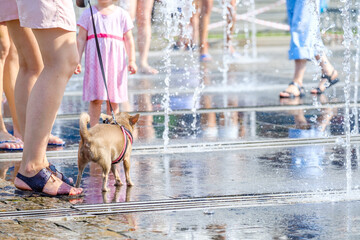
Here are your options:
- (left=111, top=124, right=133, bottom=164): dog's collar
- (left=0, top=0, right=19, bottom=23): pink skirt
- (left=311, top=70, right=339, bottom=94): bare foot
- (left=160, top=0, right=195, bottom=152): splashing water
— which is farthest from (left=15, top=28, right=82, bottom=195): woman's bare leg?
(left=311, top=70, right=339, bottom=94): bare foot

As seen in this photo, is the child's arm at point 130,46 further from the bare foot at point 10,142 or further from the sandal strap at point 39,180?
the sandal strap at point 39,180

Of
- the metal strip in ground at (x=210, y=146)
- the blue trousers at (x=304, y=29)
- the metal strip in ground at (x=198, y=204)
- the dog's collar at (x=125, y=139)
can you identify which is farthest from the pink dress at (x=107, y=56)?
the blue trousers at (x=304, y=29)

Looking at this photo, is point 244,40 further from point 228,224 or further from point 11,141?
point 228,224

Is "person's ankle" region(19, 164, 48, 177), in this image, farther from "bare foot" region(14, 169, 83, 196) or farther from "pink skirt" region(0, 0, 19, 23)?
"pink skirt" region(0, 0, 19, 23)

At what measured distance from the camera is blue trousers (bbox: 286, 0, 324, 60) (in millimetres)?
9648

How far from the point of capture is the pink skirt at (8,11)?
5.43 meters

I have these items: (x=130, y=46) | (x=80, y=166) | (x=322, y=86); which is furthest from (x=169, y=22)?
(x=80, y=166)

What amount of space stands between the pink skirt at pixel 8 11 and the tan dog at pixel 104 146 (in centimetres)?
97

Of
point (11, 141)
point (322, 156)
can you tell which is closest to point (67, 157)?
point (11, 141)

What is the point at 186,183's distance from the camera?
5.22 meters

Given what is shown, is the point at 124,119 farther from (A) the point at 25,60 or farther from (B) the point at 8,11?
(B) the point at 8,11

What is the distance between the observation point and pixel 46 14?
187 inches

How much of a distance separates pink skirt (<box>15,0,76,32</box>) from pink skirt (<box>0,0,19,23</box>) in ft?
1.88

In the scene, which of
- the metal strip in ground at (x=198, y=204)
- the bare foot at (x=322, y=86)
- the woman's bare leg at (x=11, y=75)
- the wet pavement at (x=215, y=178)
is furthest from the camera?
the bare foot at (x=322, y=86)
